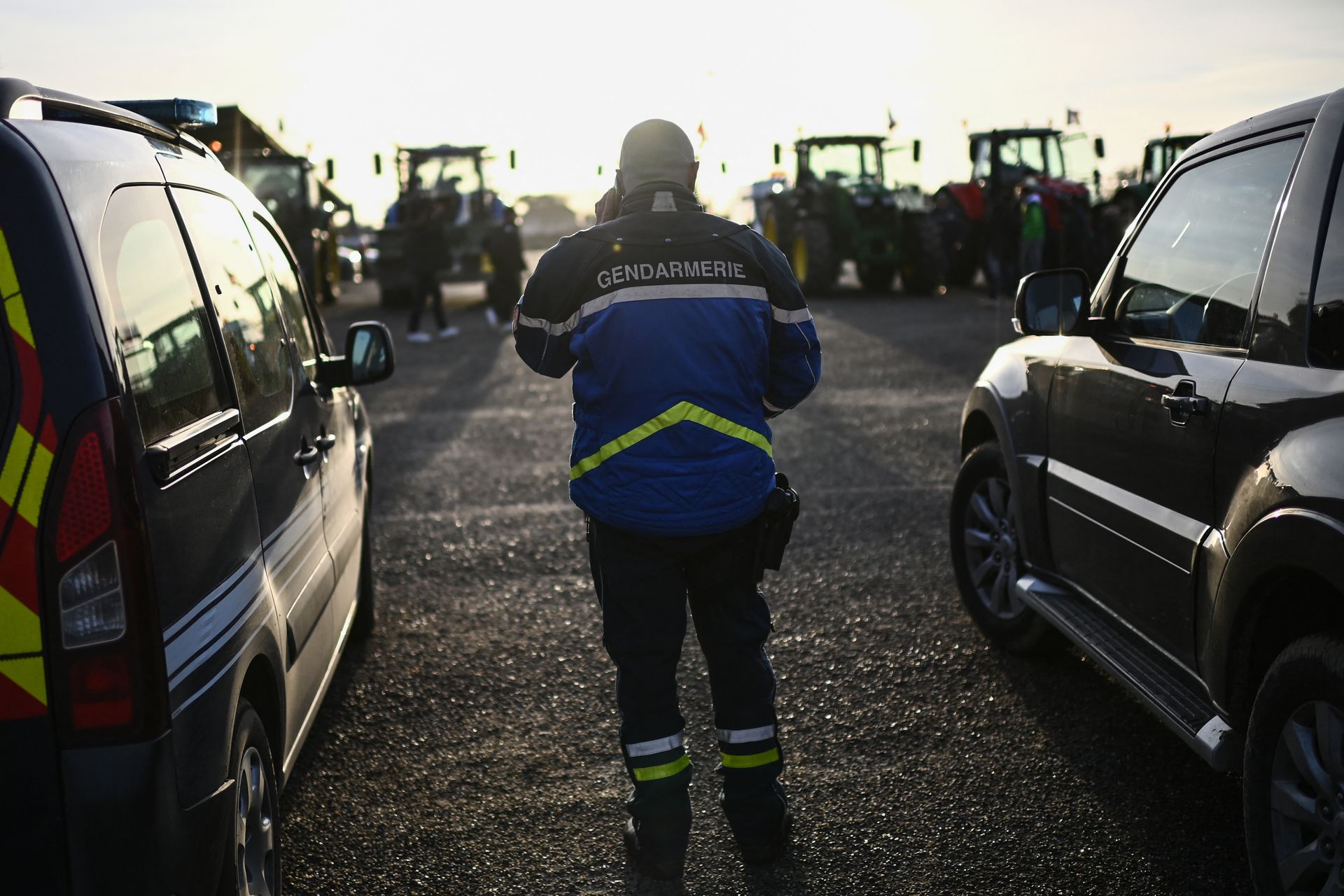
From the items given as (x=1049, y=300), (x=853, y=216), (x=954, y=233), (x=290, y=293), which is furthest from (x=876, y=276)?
(x=290, y=293)

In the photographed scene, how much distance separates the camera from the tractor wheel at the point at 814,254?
22.4 meters

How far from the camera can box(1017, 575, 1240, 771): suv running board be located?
3016 mm

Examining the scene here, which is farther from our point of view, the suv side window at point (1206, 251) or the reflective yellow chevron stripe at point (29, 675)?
the suv side window at point (1206, 251)

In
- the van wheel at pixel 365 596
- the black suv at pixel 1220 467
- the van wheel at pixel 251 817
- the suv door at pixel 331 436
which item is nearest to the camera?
the van wheel at pixel 251 817

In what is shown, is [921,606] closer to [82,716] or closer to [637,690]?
[637,690]

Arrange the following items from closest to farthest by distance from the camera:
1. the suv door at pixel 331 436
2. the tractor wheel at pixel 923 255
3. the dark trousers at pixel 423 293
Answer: the suv door at pixel 331 436 → the dark trousers at pixel 423 293 → the tractor wheel at pixel 923 255

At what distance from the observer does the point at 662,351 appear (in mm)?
3135

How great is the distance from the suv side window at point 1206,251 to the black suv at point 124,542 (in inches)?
92.0

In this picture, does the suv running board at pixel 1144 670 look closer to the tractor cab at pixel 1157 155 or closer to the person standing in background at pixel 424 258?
the person standing in background at pixel 424 258

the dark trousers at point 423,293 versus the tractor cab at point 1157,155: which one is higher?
the tractor cab at point 1157,155

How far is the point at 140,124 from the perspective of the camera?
2.98 meters

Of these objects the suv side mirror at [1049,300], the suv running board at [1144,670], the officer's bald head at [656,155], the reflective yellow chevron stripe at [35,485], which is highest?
the officer's bald head at [656,155]

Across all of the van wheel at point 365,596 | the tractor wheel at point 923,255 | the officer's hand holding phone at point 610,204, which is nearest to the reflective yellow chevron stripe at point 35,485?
the officer's hand holding phone at point 610,204

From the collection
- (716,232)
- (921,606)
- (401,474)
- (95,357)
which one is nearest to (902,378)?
(401,474)
